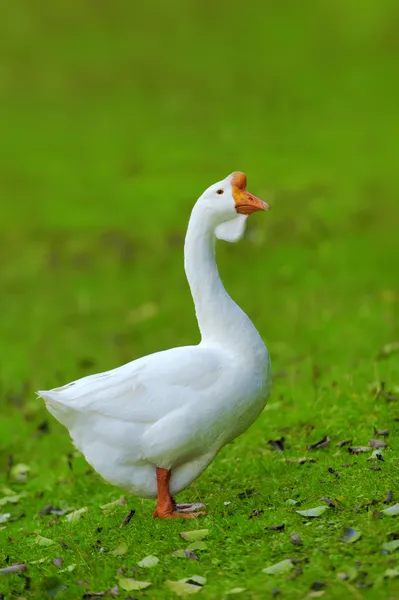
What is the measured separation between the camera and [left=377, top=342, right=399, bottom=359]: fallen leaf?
912cm

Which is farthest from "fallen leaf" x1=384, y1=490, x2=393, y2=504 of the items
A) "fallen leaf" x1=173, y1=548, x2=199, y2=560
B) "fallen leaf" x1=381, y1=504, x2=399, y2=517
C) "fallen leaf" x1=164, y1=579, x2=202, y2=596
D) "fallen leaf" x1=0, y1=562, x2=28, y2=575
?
"fallen leaf" x1=0, y1=562, x2=28, y2=575

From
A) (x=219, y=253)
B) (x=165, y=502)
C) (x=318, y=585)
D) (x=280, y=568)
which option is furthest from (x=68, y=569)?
(x=219, y=253)

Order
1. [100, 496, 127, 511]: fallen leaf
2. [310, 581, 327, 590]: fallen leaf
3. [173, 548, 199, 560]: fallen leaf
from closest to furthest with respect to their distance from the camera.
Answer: [310, 581, 327, 590]: fallen leaf → [173, 548, 199, 560]: fallen leaf → [100, 496, 127, 511]: fallen leaf

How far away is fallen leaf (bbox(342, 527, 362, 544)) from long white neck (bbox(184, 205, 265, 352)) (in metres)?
1.24

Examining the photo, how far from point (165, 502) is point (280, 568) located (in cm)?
122

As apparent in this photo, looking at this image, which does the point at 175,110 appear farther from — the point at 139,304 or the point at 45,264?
the point at 139,304

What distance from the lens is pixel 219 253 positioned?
586 inches

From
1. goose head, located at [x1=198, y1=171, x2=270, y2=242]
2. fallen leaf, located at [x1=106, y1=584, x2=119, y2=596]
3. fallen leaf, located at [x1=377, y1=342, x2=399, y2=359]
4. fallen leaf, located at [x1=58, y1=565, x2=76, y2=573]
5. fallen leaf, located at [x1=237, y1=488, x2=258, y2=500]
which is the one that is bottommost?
fallen leaf, located at [x1=377, y1=342, x2=399, y2=359]

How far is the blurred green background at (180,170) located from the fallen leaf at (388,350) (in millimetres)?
389

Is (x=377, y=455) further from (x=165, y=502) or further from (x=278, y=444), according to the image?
(x=165, y=502)

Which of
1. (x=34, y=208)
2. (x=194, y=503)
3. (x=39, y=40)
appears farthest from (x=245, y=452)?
(x=39, y=40)

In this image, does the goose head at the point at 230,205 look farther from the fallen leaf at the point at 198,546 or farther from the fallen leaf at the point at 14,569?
the fallen leaf at the point at 14,569

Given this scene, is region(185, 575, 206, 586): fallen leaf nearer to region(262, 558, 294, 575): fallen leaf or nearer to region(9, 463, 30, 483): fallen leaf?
region(262, 558, 294, 575): fallen leaf

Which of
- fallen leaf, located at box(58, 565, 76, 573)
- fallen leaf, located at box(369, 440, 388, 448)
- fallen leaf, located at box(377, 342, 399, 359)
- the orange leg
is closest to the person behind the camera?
fallen leaf, located at box(58, 565, 76, 573)
